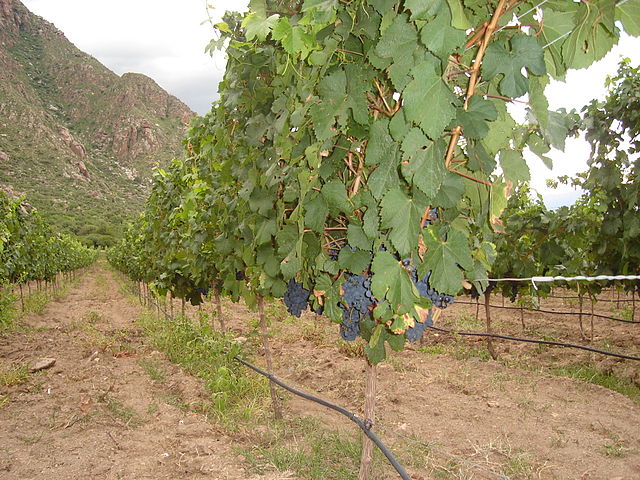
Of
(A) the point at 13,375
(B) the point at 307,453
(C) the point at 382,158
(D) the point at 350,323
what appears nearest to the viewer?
(C) the point at 382,158

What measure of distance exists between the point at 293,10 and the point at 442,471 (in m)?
3.73

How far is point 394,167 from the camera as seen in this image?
1.51 meters

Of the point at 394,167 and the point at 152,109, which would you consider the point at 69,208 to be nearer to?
the point at 152,109

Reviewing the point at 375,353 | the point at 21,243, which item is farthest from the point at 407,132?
the point at 21,243

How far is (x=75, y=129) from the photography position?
74.8 meters

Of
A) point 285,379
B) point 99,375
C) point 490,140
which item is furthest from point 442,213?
point 99,375

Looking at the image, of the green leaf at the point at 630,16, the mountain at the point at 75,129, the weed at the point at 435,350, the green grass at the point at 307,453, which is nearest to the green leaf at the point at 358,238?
the green leaf at the point at 630,16

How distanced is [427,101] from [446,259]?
1.83 feet

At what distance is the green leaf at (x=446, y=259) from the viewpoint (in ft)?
5.02

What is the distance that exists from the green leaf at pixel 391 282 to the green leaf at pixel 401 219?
0.11 m

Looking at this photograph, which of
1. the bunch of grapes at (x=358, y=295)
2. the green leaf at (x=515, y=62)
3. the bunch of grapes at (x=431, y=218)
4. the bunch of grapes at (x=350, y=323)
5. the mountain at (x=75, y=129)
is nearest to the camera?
the green leaf at (x=515, y=62)

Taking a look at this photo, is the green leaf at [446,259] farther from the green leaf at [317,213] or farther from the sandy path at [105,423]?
the sandy path at [105,423]

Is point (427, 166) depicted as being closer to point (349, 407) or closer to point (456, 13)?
point (456, 13)

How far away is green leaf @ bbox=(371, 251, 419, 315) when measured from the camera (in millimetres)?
1563
